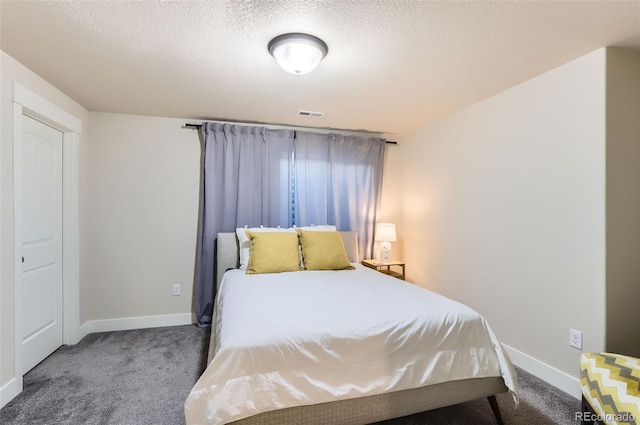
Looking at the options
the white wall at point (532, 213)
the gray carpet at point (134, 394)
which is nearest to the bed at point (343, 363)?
the gray carpet at point (134, 394)

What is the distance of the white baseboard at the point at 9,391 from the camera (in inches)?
75.2

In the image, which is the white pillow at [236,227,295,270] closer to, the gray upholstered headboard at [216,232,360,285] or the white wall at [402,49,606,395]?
the gray upholstered headboard at [216,232,360,285]

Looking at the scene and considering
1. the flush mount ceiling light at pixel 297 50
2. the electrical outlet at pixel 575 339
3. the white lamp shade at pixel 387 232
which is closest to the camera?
the flush mount ceiling light at pixel 297 50

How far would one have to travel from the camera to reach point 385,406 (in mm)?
1583

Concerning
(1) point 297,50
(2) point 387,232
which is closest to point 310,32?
(1) point 297,50

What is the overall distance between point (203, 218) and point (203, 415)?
231 centimetres

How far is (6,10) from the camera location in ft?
5.12

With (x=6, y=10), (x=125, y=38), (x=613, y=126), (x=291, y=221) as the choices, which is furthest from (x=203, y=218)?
(x=613, y=126)

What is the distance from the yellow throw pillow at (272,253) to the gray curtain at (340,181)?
66 cm

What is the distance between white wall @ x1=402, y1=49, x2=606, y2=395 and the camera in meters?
2.00

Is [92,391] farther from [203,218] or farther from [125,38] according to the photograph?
[125,38]

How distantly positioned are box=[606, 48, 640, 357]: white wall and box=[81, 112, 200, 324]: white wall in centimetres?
348

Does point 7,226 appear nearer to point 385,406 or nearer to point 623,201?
point 385,406

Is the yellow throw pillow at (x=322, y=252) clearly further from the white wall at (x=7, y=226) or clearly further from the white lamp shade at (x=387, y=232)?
the white wall at (x=7, y=226)
